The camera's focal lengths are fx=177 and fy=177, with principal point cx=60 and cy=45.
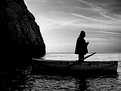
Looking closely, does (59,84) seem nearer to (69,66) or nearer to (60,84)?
(60,84)

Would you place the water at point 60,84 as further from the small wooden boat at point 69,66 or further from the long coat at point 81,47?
the long coat at point 81,47

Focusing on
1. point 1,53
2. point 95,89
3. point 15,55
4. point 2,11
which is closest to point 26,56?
point 15,55

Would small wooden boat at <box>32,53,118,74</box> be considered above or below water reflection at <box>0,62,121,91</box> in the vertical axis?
above

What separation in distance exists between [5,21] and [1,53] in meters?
8.14

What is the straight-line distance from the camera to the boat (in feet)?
62.1

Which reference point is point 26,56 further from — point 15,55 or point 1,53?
point 1,53

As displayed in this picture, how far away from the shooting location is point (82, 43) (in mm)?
18359

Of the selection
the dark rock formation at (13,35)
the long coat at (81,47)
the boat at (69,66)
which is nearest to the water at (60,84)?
the boat at (69,66)

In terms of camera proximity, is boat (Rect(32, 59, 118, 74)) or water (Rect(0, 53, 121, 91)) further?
boat (Rect(32, 59, 118, 74))

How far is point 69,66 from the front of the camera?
18859mm

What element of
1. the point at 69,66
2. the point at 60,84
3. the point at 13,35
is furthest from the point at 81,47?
the point at 13,35

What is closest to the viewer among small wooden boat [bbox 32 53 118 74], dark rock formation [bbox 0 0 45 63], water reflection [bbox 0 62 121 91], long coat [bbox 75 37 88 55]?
water reflection [bbox 0 62 121 91]

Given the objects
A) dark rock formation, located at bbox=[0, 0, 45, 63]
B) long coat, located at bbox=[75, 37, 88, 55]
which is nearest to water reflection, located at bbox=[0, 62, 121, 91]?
long coat, located at bbox=[75, 37, 88, 55]

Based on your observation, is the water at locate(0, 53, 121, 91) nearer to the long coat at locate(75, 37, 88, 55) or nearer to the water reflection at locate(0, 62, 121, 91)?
the water reflection at locate(0, 62, 121, 91)
